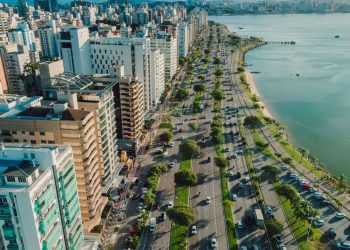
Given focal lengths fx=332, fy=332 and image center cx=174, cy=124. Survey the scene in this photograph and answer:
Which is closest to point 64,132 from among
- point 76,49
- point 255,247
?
point 255,247

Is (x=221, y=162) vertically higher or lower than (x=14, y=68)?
lower

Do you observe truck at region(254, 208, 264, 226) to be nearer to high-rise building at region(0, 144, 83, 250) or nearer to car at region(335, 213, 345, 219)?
car at region(335, 213, 345, 219)

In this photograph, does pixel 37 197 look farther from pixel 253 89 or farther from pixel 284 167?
pixel 253 89

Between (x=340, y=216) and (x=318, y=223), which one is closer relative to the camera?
(x=318, y=223)

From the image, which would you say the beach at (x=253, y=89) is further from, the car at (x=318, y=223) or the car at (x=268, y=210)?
the car at (x=318, y=223)

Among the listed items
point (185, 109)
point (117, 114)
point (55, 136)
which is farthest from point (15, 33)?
point (55, 136)

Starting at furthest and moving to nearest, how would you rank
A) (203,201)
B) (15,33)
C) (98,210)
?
(15,33)
(203,201)
(98,210)

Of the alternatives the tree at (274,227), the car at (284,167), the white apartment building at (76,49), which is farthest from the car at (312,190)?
the white apartment building at (76,49)

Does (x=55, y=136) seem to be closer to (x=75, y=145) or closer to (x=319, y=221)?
(x=75, y=145)
